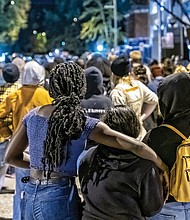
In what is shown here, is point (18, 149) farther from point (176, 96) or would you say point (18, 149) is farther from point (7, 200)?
point (7, 200)

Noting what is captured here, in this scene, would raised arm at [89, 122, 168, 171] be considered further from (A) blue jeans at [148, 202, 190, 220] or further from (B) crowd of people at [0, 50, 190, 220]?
(A) blue jeans at [148, 202, 190, 220]

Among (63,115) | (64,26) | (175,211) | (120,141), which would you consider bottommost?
(175,211)

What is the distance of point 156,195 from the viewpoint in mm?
3383

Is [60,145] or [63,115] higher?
[63,115]

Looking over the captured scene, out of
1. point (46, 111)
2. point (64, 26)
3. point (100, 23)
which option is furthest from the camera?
point (64, 26)

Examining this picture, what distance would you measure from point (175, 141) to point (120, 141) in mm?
454

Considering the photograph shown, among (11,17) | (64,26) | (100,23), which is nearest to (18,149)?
(11,17)

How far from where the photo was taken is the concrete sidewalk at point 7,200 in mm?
7266

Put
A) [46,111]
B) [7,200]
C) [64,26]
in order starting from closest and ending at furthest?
[46,111] < [7,200] < [64,26]

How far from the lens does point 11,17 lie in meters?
53.0

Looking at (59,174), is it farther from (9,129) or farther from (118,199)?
(9,129)

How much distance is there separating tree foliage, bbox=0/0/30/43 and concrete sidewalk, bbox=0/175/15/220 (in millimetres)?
44118

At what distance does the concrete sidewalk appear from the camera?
7266mm

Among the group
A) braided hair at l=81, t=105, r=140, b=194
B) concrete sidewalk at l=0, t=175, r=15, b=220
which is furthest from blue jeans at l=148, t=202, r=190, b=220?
concrete sidewalk at l=0, t=175, r=15, b=220
